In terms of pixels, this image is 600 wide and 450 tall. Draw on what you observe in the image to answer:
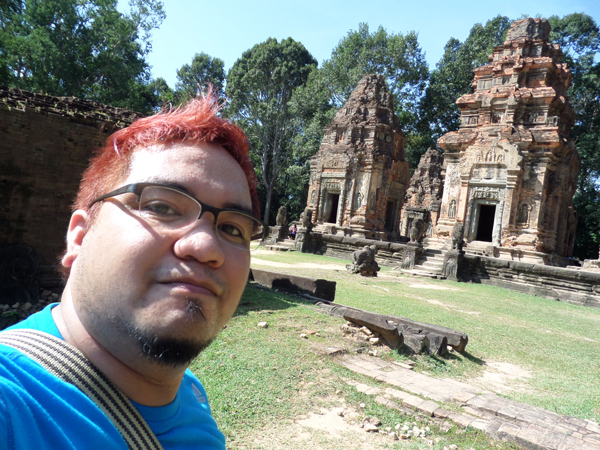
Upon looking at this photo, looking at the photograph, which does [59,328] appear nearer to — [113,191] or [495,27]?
[113,191]

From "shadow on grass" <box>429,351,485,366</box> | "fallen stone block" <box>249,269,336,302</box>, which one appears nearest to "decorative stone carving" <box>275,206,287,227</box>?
"fallen stone block" <box>249,269,336,302</box>

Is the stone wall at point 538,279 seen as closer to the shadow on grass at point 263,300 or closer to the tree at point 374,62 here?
the shadow on grass at point 263,300

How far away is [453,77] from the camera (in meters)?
29.0

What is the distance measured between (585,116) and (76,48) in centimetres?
3143

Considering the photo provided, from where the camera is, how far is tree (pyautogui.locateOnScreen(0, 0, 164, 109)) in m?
18.9

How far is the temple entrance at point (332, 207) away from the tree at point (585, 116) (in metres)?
15.5

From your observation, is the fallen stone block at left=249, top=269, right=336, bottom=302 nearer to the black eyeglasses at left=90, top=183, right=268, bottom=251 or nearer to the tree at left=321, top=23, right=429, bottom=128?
the black eyeglasses at left=90, top=183, right=268, bottom=251

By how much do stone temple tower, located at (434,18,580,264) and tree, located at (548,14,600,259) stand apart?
27.2 ft

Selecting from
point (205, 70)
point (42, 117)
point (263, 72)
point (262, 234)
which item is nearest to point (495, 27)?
point (263, 72)

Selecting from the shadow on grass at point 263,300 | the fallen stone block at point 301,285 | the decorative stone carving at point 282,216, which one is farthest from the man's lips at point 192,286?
the decorative stone carving at point 282,216

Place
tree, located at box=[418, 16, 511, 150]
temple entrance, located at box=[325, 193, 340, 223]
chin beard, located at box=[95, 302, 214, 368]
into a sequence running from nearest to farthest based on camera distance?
chin beard, located at box=[95, 302, 214, 368] < temple entrance, located at box=[325, 193, 340, 223] < tree, located at box=[418, 16, 511, 150]

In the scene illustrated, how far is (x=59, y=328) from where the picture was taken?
0.83 meters

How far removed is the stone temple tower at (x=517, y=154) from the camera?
51.6ft

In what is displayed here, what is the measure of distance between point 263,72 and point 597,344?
25869 mm
